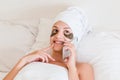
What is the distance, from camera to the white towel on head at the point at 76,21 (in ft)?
5.31

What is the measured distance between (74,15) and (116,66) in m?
0.42

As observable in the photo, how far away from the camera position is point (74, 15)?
168 cm

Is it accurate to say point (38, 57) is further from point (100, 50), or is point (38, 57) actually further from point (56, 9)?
point (56, 9)

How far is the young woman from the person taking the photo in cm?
151

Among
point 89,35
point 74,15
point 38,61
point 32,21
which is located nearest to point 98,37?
point 89,35

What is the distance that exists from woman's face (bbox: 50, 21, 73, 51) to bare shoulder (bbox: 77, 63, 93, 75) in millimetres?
160

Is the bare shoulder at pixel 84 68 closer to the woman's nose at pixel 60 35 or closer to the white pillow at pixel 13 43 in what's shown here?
the woman's nose at pixel 60 35

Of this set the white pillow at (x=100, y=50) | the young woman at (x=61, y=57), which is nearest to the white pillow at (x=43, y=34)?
the white pillow at (x=100, y=50)

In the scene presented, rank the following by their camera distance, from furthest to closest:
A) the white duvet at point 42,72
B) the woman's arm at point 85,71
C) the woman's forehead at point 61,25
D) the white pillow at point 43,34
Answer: the white pillow at point 43,34 → the woman's forehead at point 61,25 → the woman's arm at point 85,71 → the white duvet at point 42,72

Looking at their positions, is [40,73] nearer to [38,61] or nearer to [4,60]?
[38,61]

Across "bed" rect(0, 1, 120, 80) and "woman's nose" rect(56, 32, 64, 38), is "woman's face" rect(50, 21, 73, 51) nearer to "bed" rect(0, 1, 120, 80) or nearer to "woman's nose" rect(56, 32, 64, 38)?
"woman's nose" rect(56, 32, 64, 38)

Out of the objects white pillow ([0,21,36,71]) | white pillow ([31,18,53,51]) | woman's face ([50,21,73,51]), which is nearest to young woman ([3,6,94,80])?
woman's face ([50,21,73,51])

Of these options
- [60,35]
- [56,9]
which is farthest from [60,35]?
[56,9]

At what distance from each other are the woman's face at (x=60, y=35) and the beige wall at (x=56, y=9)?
42 cm
